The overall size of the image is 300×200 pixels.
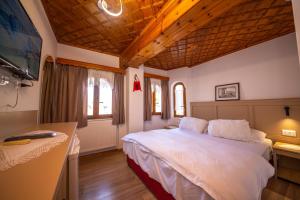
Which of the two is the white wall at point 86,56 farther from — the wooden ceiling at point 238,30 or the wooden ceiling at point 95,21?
the wooden ceiling at point 238,30

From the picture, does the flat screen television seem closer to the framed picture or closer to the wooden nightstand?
the wooden nightstand

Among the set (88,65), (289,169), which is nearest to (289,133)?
(289,169)

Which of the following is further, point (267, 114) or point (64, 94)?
point (64, 94)

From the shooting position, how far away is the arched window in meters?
4.08

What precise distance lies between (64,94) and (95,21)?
1.61 metres

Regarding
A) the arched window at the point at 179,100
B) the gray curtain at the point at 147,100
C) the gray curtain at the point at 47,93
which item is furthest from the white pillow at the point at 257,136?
the gray curtain at the point at 47,93

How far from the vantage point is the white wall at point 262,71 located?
2.12m

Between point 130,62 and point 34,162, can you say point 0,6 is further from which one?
point 130,62

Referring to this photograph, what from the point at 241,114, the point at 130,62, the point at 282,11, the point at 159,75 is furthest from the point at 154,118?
the point at 282,11

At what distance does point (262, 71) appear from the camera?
245 cm

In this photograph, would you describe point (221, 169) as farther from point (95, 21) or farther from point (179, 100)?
point (179, 100)

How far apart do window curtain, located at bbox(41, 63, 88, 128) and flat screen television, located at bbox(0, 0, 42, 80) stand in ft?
3.93

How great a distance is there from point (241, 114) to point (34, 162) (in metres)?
3.32

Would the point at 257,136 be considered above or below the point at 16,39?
below
